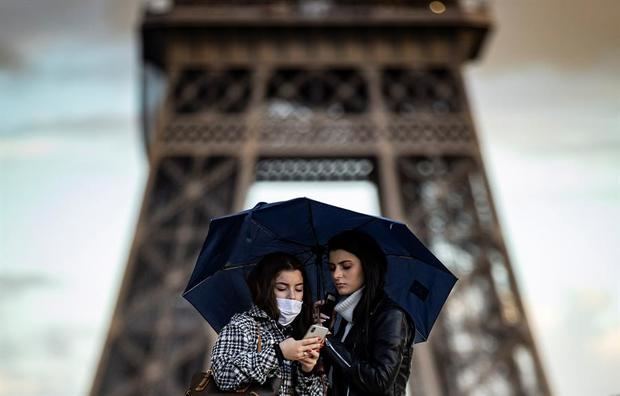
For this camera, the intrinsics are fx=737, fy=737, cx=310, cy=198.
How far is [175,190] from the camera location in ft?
53.6

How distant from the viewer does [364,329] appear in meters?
2.90

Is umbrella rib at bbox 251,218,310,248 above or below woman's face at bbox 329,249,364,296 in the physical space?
above

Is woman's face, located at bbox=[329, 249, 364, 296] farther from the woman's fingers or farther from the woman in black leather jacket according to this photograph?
the woman's fingers

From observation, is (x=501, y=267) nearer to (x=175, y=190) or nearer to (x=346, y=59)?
(x=346, y=59)

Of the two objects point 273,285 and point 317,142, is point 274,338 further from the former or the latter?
point 317,142

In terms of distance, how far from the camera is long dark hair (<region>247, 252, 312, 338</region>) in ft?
9.66

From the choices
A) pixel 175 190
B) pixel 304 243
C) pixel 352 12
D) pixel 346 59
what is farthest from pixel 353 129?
pixel 304 243

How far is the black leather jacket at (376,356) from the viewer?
2.72 m

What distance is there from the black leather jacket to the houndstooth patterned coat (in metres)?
0.12

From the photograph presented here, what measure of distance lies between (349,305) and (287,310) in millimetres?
257

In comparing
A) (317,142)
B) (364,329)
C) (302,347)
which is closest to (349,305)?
(364,329)

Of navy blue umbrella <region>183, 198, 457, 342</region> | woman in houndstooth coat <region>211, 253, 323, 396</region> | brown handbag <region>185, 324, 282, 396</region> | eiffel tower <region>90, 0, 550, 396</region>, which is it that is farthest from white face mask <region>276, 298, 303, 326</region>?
eiffel tower <region>90, 0, 550, 396</region>

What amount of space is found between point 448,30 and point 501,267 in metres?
5.59

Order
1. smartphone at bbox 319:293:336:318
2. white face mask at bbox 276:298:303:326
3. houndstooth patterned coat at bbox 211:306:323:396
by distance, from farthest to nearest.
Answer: smartphone at bbox 319:293:336:318, white face mask at bbox 276:298:303:326, houndstooth patterned coat at bbox 211:306:323:396
